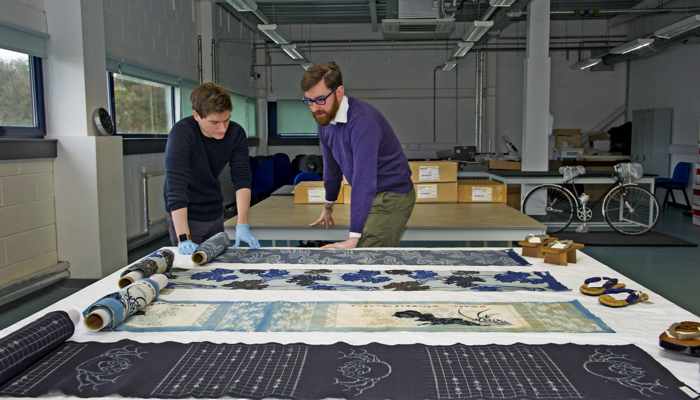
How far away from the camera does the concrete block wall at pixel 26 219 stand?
335cm

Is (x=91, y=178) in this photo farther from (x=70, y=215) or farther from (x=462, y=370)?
(x=462, y=370)

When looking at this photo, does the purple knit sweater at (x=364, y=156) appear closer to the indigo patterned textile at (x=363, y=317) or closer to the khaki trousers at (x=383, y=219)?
the khaki trousers at (x=383, y=219)

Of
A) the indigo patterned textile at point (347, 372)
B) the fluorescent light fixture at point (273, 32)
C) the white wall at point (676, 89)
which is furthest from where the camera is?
the white wall at point (676, 89)

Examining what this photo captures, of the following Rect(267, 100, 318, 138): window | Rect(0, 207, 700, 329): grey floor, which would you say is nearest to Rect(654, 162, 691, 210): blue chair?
Rect(0, 207, 700, 329): grey floor

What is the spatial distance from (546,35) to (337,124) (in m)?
5.12

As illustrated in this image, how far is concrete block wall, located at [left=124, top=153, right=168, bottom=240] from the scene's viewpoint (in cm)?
509

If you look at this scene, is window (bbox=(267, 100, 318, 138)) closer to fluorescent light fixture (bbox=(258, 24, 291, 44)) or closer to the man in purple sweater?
fluorescent light fixture (bbox=(258, 24, 291, 44))

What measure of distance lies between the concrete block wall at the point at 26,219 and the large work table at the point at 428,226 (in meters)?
1.70

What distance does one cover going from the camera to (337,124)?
217cm

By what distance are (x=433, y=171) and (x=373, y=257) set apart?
2043mm

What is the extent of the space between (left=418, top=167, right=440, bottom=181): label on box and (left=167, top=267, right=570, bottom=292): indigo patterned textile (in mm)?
2193

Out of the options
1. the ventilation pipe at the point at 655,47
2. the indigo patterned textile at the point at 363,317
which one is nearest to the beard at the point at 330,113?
the indigo patterned textile at the point at 363,317

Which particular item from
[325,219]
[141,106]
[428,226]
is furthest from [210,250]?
[141,106]

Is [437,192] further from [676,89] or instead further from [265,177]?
[676,89]
